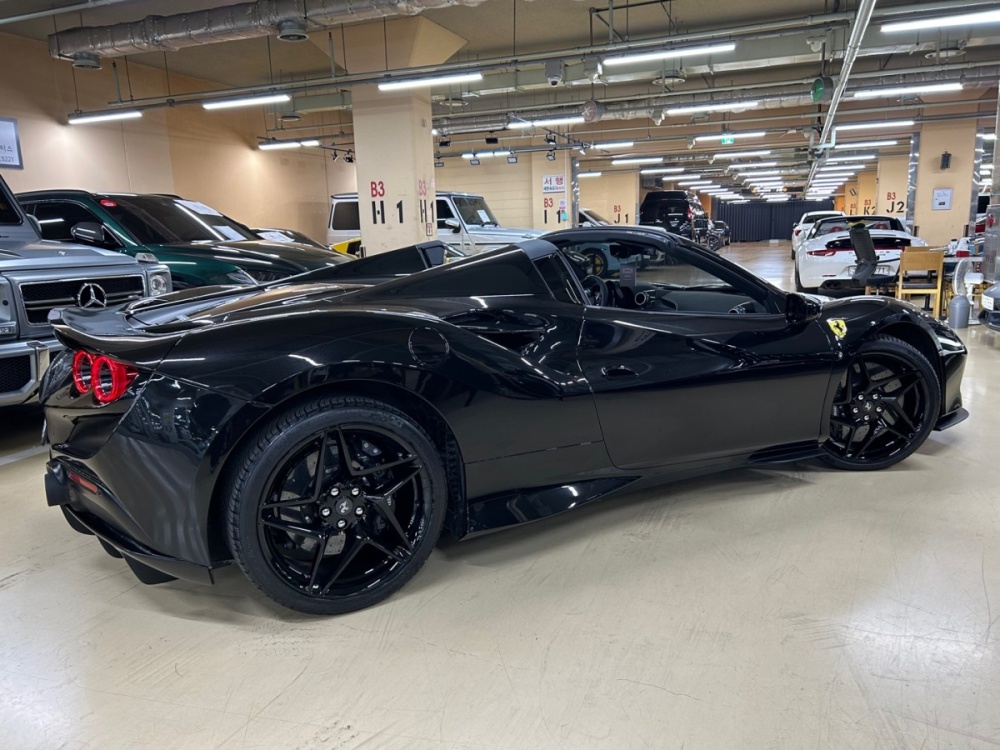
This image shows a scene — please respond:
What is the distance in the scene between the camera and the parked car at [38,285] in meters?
3.74

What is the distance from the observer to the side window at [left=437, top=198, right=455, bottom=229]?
13.1 m

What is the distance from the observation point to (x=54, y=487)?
7.37ft

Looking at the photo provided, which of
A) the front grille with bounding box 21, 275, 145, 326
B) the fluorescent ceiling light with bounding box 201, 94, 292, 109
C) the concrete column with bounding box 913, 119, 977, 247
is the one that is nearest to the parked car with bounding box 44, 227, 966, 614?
the front grille with bounding box 21, 275, 145, 326

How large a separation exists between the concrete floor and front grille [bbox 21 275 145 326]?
4.70 ft

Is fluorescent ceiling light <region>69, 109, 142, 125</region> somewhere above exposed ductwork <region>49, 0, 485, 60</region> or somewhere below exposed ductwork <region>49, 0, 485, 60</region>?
below

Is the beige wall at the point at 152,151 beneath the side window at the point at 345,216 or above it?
above

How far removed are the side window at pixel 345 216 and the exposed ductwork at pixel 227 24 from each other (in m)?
5.24

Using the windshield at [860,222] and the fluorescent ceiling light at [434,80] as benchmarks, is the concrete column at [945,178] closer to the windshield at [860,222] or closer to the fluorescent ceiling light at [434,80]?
the windshield at [860,222]

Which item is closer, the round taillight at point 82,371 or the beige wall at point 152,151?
the round taillight at point 82,371

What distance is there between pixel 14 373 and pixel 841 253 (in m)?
9.76

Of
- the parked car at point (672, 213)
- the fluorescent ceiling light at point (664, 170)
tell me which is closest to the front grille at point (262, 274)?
the parked car at point (672, 213)

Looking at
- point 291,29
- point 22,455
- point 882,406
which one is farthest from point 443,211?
point 882,406

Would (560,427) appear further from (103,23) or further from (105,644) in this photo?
(103,23)

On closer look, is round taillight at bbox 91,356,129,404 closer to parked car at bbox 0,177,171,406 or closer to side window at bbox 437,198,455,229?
parked car at bbox 0,177,171,406
